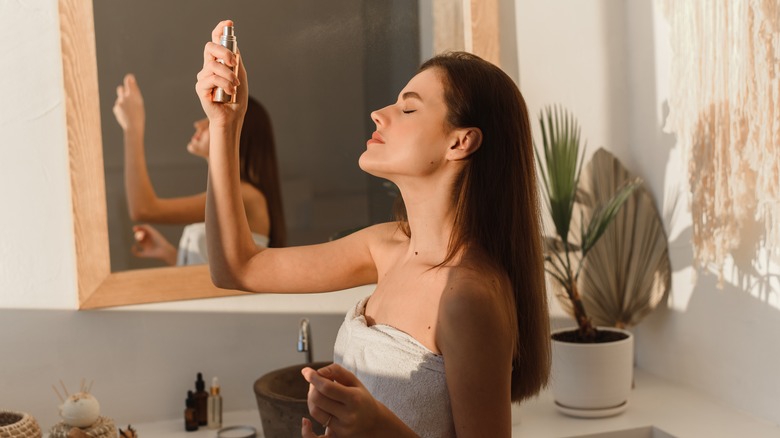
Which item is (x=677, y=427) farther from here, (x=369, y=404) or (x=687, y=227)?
(x=369, y=404)

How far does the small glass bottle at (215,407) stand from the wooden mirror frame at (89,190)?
21 centimetres

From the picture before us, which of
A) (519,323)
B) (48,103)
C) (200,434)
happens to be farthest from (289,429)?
(48,103)

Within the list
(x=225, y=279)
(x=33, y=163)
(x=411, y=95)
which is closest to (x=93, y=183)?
(x=33, y=163)

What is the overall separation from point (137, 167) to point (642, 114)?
46.6 inches

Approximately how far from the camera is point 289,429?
5.43ft

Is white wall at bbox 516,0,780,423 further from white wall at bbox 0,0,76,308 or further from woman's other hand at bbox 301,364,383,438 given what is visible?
woman's other hand at bbox 301,364,383,438

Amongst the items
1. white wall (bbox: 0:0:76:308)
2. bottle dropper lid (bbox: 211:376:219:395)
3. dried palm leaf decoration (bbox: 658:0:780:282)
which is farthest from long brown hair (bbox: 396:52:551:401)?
white wall (bbox: 0:0:76:308)

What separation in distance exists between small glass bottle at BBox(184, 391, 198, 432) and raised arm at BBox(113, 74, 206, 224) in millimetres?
383

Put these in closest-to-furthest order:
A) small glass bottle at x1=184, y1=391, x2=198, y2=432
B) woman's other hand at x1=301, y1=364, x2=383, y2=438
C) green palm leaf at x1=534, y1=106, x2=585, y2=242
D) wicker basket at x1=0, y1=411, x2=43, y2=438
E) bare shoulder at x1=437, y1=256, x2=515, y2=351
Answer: woman's other hand at x1=301, y1=364, x2=383, y2=438 → bare shoulder at x1=437, y1=256, x2=515, y2=351 → wicker basket at x1=0, y1=411, x2=43, y2=438 → small glass bottle at x1=184, y1=391, x2=198, y2=432 → green palm leaf at x1=534, y1=106, x2=585, y2=242

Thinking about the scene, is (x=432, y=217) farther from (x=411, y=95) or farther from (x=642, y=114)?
(x=642, y=114)

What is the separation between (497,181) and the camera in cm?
122

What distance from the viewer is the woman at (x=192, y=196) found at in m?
1.88

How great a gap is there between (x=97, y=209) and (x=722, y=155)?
4.20ft

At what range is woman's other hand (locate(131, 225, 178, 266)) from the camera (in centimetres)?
191
